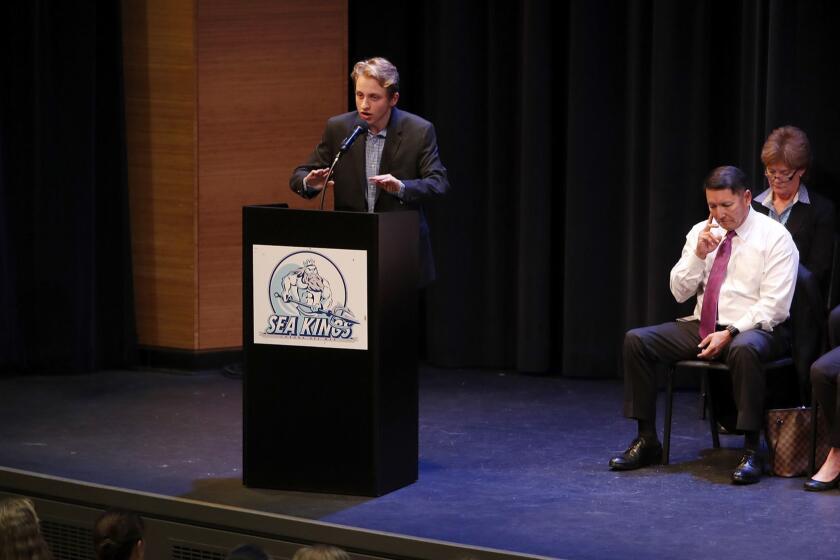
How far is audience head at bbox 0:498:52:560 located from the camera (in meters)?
2.96

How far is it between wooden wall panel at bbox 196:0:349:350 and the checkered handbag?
262 cm

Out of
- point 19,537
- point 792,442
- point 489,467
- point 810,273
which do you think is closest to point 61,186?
point 489,467

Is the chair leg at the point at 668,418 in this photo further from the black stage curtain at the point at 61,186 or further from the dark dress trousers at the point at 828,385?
the black stage curtain at the point at 61,186

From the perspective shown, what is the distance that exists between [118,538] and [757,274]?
2.64 meters

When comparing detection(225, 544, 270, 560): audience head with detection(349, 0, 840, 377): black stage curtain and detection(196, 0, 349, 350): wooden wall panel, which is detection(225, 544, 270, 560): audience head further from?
detection(196, 0, 349, 350): wooden wall panel

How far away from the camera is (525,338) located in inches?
259

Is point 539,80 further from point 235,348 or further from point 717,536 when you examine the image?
point 717,536

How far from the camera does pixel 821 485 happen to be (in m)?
4.63

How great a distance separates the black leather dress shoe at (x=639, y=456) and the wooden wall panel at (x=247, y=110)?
228 cm

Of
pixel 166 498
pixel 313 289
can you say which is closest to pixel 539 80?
pixel 313 289

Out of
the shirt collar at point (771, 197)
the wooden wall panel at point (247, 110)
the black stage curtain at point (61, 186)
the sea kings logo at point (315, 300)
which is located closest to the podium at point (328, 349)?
the sea kings logo at point (315, 300)

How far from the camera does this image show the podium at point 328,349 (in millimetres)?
4449

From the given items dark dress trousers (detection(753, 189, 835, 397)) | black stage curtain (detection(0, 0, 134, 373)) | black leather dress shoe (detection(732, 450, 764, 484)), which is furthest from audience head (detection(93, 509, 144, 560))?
black stage curtain (detection(0, 0, 134, 373))

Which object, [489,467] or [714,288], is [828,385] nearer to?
[714,288]
